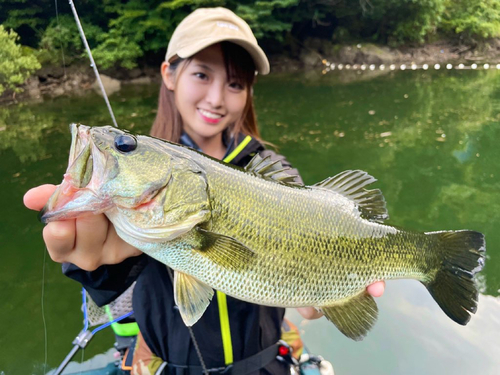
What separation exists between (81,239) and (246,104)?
137 centimetres

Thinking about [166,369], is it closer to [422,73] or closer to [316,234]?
[316,234]

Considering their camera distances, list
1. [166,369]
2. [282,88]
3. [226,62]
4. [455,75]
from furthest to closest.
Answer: [455,75]
[282,88]
[226,62]
[166,369]

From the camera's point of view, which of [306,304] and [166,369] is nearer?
[306,304]

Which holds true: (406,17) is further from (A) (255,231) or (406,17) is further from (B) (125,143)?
(B) (125,143)

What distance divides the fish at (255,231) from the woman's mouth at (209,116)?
68cm

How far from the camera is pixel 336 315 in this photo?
1382 mm

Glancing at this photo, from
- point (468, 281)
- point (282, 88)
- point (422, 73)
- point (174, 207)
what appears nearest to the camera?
point (174, 207)

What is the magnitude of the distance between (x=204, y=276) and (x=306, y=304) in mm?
411

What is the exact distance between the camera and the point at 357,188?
1434 millimetres

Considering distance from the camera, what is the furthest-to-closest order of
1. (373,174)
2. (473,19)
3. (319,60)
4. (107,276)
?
(473,19)
(319,60)
(373,174)
(107,276)

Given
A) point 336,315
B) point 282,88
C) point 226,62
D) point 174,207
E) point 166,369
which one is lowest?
point 282,88

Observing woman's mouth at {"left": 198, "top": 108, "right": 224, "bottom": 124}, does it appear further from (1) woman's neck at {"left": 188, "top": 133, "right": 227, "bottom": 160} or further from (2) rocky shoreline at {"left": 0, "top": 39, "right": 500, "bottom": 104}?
(2) rocky shoreline at {"left": 0, "top": 39, "right": 500, "bottom": 104}

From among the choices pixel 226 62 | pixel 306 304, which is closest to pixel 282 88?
pixel 226 62

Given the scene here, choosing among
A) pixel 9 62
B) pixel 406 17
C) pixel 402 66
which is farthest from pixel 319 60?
pixel 9 62
